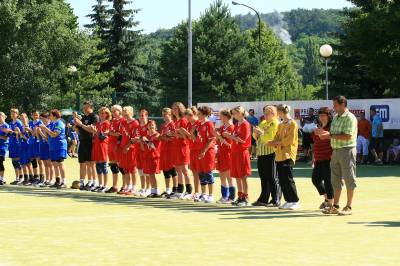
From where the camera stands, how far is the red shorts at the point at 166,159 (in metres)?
18.5

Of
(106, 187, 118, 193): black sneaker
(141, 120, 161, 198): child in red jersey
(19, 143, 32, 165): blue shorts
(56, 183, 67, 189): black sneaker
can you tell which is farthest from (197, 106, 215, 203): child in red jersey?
(19, 143, 32, 165): blue shorts

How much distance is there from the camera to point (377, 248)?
35.1 feet

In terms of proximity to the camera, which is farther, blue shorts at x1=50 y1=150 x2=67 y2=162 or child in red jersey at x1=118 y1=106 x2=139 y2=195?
blue shorts at x1=50 y1=150 x2=67 y2=162

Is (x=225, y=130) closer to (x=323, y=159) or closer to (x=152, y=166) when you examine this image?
(x=323, y=159)

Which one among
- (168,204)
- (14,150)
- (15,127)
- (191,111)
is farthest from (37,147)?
(168,204)

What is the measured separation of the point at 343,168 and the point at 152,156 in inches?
212

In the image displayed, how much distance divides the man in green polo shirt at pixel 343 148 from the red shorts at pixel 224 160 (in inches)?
114

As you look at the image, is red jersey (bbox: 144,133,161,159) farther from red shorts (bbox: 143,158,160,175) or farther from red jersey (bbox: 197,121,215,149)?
red jersey (bbox: 197,121,215,149)

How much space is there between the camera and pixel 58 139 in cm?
2134

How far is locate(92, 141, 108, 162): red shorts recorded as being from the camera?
20156 millimetres

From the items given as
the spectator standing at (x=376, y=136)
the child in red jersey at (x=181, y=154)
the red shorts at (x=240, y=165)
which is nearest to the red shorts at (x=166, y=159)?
the child in red jersey at (x=181, y=154)

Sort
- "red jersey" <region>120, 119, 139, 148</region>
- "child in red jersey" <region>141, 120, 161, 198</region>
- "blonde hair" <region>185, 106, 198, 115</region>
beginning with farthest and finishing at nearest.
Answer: "red jersey" <region>120, 119, 139, 148</region>
"child in red jersey" <region>141, 120, 161, 198</region>
"blonde hair" <region>185, 106, 198, 115</region>

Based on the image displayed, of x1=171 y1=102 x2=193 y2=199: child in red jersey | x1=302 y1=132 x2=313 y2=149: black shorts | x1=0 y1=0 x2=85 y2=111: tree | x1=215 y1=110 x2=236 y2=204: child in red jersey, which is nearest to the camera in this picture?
x1=215 y1=110 x2=236 y2=204: child in red jersey

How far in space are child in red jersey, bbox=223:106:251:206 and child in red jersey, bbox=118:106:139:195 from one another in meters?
3.15
